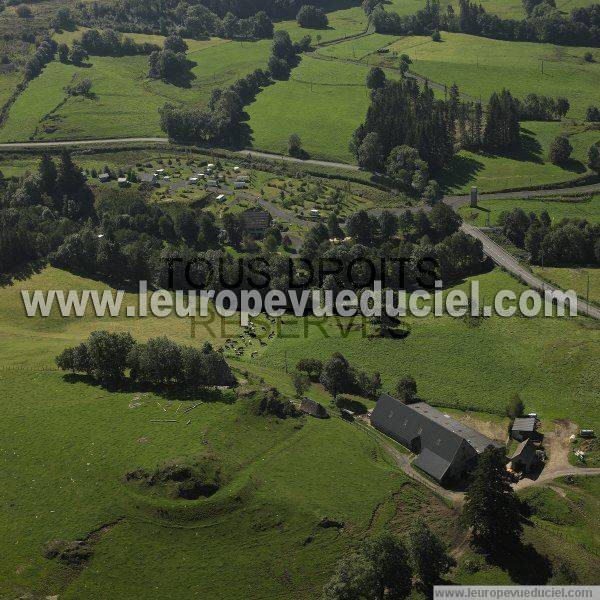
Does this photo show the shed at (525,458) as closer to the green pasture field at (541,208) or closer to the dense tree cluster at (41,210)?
the green pasture field at (541,208)

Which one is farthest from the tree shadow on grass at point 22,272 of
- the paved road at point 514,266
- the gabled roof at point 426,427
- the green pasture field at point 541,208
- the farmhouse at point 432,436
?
the green pasture field at point 541,208

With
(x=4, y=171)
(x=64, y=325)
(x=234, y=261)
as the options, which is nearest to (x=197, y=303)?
(x=234, y=261)

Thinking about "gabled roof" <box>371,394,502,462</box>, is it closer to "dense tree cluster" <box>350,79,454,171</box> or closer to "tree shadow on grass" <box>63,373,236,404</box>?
"tree shadow on grass" <box>63,373,236,404</box>

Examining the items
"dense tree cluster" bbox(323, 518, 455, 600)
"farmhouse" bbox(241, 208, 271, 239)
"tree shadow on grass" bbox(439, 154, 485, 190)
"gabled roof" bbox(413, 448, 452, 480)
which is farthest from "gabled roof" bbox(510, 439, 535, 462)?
"tree shadow on grass" bbox(439, 154, 485, 190)

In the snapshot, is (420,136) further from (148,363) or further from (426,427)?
(148,363)

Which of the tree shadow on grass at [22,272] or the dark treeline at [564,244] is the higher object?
the dark treeline at [564,244]

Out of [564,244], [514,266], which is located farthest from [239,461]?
[564,244]

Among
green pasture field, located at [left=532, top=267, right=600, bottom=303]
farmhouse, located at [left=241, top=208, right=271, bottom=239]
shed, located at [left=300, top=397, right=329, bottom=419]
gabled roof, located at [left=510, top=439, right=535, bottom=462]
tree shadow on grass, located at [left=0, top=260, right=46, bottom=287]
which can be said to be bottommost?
gabled roof, located at [left=510, top=439, right=535, bottom=462]
